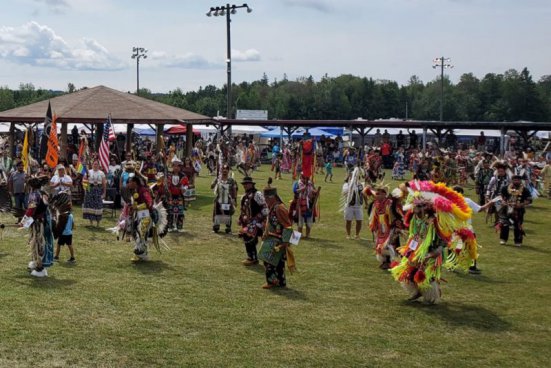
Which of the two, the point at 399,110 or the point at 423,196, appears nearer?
the point at 423,196

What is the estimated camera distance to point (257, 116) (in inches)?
2862

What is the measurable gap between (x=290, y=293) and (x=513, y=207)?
6895 millimetres

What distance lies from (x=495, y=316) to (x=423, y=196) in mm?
1919

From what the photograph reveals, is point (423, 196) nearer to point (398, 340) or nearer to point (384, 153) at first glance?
point (398, 340)

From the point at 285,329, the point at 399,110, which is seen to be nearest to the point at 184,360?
the point at 285,329

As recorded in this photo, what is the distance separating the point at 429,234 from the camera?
33.7 feet

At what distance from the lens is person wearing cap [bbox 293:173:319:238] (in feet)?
52.3

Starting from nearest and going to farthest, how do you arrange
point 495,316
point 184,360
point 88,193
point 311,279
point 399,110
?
1. point 184,360
2. point 495,316
3. point 311,279
4. point 88,193
5. point 399,110

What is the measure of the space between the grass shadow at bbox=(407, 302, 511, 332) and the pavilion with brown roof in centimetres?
1564

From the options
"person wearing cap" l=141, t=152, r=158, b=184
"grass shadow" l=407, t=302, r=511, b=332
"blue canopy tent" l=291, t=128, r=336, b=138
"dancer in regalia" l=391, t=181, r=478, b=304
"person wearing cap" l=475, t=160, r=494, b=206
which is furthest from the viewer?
"blue canopy tent" l=291, t=128, r=336, b=138

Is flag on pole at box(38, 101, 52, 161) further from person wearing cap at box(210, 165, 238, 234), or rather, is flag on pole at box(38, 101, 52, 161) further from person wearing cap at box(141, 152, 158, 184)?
person wearing cap at box(210, 165, 238, 234)

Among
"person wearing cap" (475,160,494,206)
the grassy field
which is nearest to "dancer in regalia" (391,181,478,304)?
the grassy field

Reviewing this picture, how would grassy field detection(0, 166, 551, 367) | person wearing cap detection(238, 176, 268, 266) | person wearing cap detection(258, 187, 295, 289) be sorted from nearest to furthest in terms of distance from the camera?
grassy field detection(0, 166, 551, 367) < person wearing cap detection(258, 187, 295, 289) < person wearing cap detection(238, 176, 268, 266)

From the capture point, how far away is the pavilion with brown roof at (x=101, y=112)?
23.9 meters
